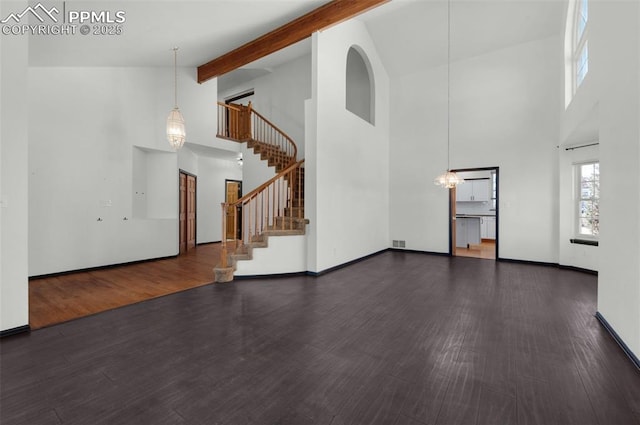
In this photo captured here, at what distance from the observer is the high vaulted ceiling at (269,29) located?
3.90 meters

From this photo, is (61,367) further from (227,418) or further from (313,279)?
(313,279)

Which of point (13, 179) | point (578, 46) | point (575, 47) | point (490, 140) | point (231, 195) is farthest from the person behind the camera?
point (231, 195)

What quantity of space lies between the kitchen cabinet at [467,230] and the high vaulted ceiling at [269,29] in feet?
13.8

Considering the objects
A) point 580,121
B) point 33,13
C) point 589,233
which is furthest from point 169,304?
point 589,233

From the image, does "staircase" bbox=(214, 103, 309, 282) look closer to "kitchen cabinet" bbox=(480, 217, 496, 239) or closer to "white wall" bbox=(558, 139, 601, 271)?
"white wall" bbox=(558, 139, 601, 271)

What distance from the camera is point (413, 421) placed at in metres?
1.63

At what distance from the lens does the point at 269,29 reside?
5.23 metres

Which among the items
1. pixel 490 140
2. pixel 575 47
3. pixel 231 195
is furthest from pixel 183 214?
pixel 575 47

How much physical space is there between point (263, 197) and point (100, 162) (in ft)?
10.4

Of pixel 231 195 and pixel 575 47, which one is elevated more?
pixel 575 47

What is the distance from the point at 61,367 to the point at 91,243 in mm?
4008

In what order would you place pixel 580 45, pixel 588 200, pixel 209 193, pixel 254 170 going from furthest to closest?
1. pixel 209 193
2. pixel 254 170
3. pixel 588 200
4. pixel 580 45

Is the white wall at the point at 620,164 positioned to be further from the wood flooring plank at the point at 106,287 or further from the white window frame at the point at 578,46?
the wood flooring plank at the point at 106,287

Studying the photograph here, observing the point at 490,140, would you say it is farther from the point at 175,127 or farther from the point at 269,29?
the point at 175,127
